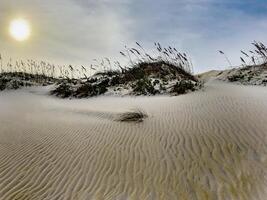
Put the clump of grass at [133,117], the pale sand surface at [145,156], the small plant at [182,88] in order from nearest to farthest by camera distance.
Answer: the pale sand surface at [145,156], the clump of grass at [133,117], the small plant at [182,88]

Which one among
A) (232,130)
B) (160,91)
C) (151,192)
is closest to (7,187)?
(151,192)

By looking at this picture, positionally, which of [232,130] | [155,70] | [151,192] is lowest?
[151,192]

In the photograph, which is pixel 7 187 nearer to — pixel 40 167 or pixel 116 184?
pixel 40 167

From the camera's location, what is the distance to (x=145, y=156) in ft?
21.4

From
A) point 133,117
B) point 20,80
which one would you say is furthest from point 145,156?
point 20,80

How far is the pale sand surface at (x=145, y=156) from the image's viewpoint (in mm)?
5352

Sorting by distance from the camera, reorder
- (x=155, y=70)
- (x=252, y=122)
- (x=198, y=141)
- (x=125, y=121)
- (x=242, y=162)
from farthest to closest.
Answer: (x=155, y=70) < (x=125, y=121) < (x=252, y=122) < (x=198, y=141) < (x=242, y=162)

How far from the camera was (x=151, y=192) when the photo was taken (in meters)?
5.27

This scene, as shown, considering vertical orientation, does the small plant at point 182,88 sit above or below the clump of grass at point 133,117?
above

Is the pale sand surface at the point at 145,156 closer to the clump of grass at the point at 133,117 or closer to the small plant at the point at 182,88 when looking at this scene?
the clump of grass at the point at 133,117

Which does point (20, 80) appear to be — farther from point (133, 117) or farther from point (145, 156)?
point (145, 156)

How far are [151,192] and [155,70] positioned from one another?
47.7 ft

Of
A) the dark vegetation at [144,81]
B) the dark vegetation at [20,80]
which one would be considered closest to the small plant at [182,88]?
the dark vegetation at [144,81]

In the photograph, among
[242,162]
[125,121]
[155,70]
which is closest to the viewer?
[242,162]
